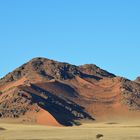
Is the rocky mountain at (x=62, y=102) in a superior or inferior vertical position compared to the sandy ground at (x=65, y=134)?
superior

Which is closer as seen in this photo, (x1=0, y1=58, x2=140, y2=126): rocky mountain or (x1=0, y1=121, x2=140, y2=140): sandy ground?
(x1=0, y1=121, x2=140, y2=140): sandy ground

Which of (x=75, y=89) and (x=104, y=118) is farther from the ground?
(x=75, y=89)

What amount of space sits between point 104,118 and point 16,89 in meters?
28.3

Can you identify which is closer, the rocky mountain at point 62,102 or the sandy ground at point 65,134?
the sandy ground at point 65,134

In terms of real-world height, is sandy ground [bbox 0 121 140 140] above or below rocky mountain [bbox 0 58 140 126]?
below

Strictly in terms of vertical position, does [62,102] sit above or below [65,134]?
above

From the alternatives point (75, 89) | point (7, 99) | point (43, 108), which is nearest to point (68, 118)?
point (43, 108)

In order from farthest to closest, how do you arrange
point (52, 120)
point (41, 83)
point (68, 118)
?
point (41, 83)
point (68, 118)
point (52, 120)

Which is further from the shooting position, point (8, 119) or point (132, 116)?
point (132, 116)

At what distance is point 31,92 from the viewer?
17375 centimetres

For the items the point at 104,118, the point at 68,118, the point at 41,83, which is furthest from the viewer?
the point at 41,83

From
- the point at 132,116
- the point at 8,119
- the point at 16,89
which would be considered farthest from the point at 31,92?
the point at 132,116

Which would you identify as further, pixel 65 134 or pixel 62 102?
pixel 62 102

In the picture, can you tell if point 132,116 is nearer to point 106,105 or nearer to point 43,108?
point 106,105
